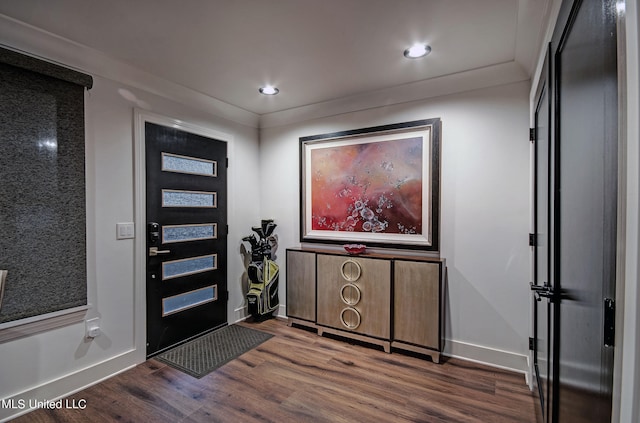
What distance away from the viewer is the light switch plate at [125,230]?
2505mm

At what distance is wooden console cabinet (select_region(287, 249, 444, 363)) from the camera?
2.65 m

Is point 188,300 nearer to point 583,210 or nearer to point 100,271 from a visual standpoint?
point 100,271

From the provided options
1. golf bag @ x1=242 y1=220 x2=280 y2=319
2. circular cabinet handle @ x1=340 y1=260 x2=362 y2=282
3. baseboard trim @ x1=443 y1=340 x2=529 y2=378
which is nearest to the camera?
baseboard trim @ x1=443 y1=340 x2=529 y2=378

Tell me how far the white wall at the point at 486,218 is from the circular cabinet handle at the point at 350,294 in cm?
82

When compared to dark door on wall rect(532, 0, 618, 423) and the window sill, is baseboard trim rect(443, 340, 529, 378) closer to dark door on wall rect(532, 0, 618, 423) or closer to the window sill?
dark door on wall rect(532, 0, 618, 423)

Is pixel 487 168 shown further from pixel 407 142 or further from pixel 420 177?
pixel 407 142

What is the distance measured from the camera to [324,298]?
3182mm

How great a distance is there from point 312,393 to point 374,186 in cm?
189

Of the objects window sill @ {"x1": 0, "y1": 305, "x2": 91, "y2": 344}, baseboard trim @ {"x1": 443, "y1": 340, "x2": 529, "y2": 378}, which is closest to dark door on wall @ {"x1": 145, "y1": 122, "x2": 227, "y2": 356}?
window sill @ {"x1": 0, "y1": 305, "x2": 91, "y2": 344}

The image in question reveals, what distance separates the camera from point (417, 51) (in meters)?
2.28

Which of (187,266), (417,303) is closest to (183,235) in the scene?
(187,266)

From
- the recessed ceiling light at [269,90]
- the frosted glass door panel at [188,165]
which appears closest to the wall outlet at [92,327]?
the frosted glass door panel at [188,165]

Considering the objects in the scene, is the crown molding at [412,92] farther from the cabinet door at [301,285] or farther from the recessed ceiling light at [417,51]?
the cabinet door at [301,285]

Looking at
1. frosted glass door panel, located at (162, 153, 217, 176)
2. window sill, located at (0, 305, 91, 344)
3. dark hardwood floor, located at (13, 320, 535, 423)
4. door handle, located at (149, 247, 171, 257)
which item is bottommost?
dark hardwood floor, located at (13, 320, 535, 423)
